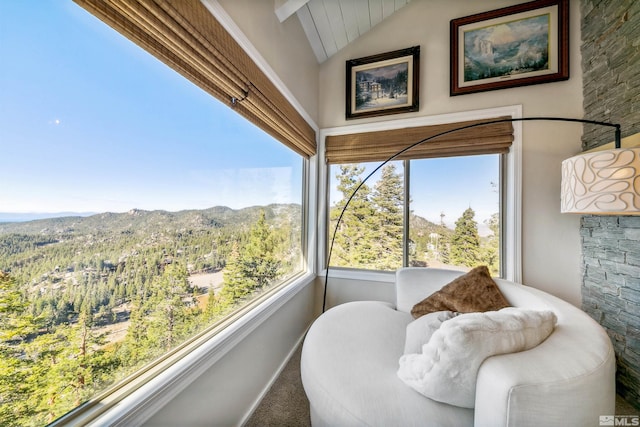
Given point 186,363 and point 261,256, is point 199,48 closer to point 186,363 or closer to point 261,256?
point 261,256

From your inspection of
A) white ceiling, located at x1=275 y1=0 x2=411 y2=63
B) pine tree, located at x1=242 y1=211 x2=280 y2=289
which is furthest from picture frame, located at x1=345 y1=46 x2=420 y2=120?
pine tree, located at x1=242 y1=211 x2=280 y2=289

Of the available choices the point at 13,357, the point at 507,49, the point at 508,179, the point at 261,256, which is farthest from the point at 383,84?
the point at 13,357

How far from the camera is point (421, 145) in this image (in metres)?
2.04

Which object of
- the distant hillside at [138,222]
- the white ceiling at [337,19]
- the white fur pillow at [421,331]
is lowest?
the white fur pillow at [421,331]

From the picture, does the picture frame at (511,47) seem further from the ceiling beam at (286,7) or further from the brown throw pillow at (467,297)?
the brown throw pillow at (467,297)

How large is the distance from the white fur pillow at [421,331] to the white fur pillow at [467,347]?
0.16 metres

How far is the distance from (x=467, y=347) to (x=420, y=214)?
154cm

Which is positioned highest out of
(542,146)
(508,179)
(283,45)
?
(283,45)

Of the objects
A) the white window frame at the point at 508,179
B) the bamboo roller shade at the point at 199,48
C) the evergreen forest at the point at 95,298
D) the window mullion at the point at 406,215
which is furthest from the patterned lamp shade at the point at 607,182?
the evergreen forest at the point at 95,298

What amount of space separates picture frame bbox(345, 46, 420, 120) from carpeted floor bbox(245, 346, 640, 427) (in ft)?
7.59

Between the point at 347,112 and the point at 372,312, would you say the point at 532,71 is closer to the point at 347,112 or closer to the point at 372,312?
the point at 347,112

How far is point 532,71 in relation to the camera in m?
1.83

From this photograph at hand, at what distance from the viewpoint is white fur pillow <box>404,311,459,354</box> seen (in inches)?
40.0

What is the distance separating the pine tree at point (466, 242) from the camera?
1999 millimetres
